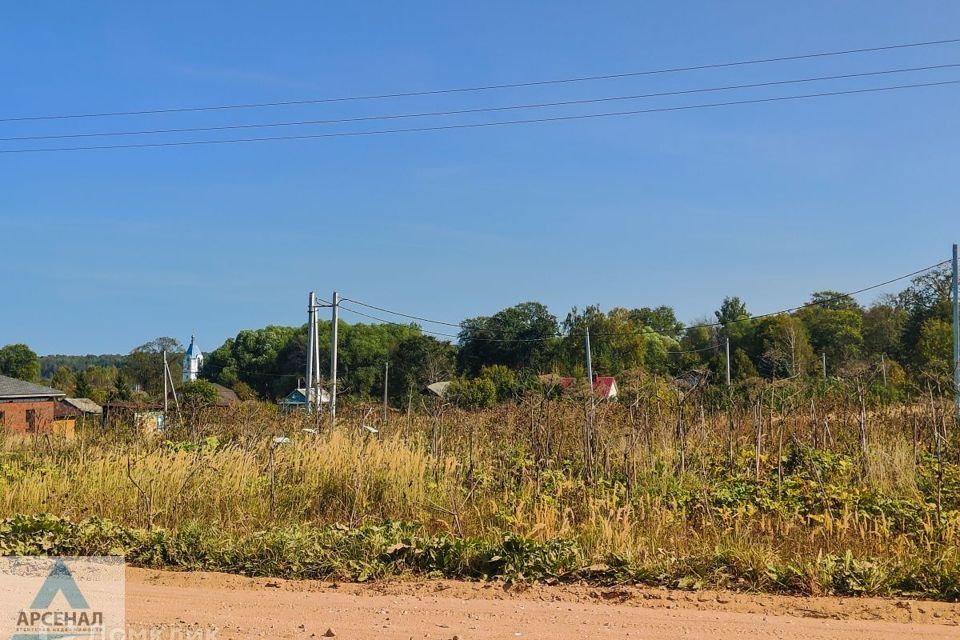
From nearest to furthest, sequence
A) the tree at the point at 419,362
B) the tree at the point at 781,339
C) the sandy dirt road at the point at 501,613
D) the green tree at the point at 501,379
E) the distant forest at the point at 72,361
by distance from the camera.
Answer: the sandy dirt road at the point at 501,613
the green tree at the point at 501,379
the tree at the point at 781,339
the tree at the point at 419,362
the distant forest at the point at 72,361

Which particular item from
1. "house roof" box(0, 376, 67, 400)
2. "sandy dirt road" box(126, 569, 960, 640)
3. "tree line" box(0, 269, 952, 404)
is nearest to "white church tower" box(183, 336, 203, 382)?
"tree line" box(0, 269, 952, 404)

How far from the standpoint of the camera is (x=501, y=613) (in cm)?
525

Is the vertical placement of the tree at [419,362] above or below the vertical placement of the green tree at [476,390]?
above

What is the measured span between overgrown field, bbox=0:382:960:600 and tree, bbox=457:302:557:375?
43371mm

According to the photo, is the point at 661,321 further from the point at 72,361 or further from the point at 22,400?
the point at 72,361

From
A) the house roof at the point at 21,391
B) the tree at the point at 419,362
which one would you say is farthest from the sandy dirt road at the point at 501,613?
the tree at the point at 419,362

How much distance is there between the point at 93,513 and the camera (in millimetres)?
8398

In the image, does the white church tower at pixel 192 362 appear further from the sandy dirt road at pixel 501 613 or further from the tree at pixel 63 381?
the sandy dirt road at pixel 501 613

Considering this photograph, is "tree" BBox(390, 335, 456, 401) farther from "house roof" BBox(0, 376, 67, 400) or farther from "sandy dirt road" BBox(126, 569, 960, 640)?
Result: "sandy dirt road" BBox(126, 569, 960, 640)

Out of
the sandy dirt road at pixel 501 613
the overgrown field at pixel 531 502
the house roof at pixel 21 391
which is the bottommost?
the sandy dirt road at pixel 501 613

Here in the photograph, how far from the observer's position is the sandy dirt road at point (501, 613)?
190 inches

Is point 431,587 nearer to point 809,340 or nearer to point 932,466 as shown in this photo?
point 932,466

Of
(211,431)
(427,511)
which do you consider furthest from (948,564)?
(211,431)

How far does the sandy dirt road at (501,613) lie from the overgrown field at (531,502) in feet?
0.96
